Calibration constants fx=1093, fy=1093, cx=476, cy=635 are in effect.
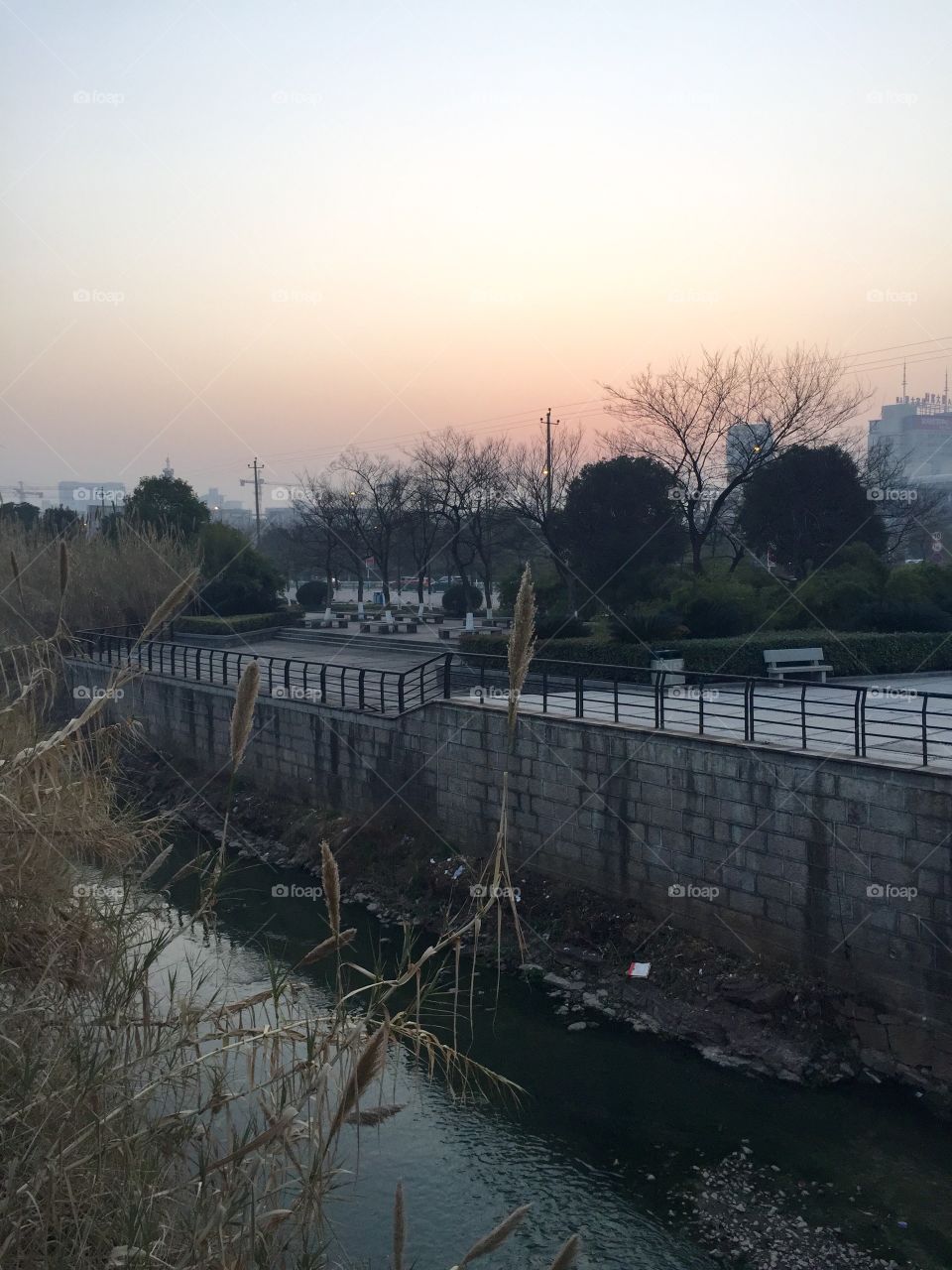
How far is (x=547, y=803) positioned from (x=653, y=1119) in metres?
6.26

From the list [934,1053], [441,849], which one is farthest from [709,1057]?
[441,849]

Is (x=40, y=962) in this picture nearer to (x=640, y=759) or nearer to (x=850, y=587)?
(x=640, y=759)

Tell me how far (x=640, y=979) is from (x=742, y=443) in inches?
671

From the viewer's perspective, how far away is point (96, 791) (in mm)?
5824

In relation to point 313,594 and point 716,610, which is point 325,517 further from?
point 716,610

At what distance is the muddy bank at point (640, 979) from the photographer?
1191 cm

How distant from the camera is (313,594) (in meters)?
49.2

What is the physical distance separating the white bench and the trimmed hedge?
23.1 m
